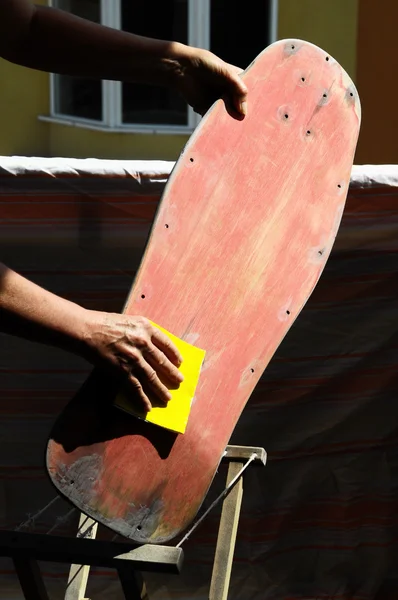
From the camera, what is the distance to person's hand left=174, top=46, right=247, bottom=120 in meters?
2.38

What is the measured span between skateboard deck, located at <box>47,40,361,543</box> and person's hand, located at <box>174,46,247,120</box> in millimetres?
31

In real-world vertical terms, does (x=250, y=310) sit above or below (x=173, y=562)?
above

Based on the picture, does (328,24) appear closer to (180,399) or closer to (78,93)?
(78,93)

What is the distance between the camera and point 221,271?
225 cm

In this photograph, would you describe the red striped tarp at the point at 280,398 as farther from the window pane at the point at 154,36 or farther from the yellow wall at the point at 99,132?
the window pane at the point at 154,36

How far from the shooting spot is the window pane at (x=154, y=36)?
9.48 m

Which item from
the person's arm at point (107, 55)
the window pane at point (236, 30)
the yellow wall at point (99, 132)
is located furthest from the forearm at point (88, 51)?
the window pane at point (236, 30)

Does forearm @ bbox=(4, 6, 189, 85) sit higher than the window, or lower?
higher

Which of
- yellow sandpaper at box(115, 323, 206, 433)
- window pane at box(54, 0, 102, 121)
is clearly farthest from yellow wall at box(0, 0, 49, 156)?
yellow sandpaper at box(115, 323, 206, 433)

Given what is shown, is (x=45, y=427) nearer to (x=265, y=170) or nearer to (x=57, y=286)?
(x=57, y=286)

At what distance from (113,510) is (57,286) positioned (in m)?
1.12

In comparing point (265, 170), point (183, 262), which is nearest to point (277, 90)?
point (265, 170)

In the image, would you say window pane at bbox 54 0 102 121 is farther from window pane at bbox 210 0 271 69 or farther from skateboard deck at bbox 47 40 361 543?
skateboard deck at bbox 47 40 361 543

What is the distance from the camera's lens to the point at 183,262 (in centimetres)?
221
